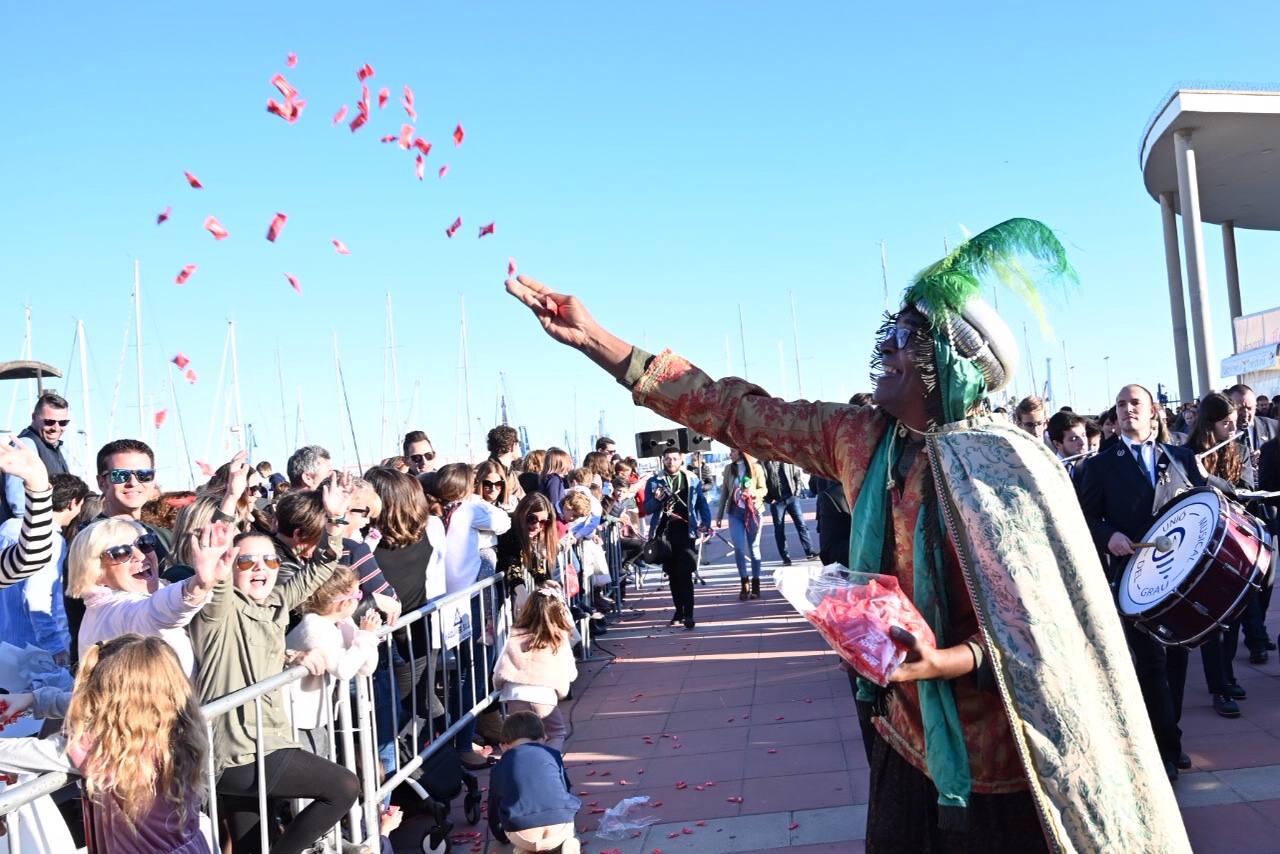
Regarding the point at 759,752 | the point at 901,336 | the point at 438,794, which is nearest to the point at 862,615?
the point at 901,336

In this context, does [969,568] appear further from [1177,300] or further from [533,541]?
[1177,300]

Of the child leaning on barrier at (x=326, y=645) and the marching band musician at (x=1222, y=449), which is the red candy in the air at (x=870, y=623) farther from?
the marching band musician at (x=1222, y=449)

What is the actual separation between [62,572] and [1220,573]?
526 cm

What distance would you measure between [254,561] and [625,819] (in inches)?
93.5

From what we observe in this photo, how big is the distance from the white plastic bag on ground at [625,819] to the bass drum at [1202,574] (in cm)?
258

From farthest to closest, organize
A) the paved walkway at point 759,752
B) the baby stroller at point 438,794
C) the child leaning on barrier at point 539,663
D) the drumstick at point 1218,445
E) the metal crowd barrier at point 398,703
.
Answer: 1. the drumstick at point 1218,445
2. the child leaning on barrier at point 539,663
3. the baby stroller at point 438,794
4. the paved walkway at point 759,752
5. the metal crowd barrier at point 398,703

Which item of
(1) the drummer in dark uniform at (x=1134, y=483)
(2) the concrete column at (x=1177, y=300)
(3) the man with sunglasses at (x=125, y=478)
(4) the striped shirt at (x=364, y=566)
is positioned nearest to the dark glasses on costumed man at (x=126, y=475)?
(3) the man with sunglasses at (x=125, y=478)

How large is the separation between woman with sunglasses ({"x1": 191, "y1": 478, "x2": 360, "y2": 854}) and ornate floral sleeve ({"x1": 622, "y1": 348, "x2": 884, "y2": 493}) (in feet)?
7.12

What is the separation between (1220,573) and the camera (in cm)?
489

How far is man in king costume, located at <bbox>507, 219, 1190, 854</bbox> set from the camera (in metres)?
2.29

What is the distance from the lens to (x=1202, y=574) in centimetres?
489

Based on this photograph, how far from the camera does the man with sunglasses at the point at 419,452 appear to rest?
987 cm

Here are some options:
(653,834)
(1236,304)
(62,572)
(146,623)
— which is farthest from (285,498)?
(1236,304)

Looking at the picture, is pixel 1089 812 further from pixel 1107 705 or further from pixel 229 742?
pixel 229 742
